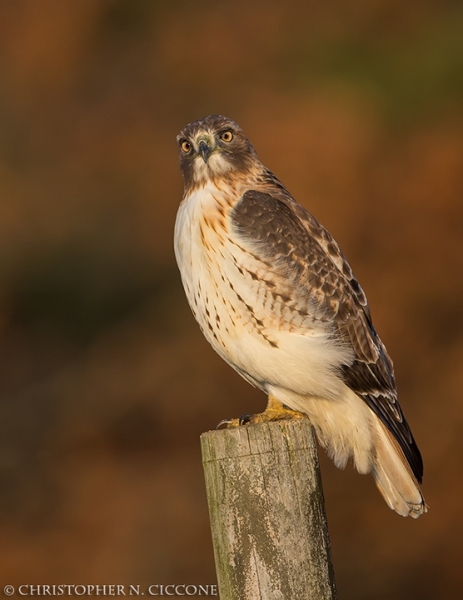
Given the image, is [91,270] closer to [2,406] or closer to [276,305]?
[2,406]

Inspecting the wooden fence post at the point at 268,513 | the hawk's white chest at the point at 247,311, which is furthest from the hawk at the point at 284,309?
the wooden fence post at the point at 268,513

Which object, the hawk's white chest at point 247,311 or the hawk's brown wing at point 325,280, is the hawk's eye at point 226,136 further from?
the hawk's white chest at point 247,311

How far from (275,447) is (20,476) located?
34.8 feet

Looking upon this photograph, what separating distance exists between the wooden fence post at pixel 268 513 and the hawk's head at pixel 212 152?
192 centimetres

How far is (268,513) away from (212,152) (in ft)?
7.57

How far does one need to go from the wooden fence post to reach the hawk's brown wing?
1373mm

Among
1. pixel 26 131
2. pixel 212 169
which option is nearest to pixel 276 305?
pixel 212 169

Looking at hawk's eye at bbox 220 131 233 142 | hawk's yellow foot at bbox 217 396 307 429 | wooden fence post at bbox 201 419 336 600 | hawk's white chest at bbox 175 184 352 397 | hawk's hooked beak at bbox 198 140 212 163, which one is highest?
hawk's eye at bbox 220 131 233 142

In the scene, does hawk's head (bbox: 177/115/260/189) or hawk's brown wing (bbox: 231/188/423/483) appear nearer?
hawk's brown wing (bbox: 231/188/423/483)

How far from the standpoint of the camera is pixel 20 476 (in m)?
13.6

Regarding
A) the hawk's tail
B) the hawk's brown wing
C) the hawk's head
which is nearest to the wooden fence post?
the hawk's brown wing

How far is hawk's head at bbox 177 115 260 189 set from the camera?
17.1 ft

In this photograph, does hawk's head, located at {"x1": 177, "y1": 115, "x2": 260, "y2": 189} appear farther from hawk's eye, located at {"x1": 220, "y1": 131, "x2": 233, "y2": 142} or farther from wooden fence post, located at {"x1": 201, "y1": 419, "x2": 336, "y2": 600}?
wooden fence post, located at {"x1": 201, "y1": 419, "x2": 336, "y2": 600}

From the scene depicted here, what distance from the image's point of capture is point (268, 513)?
3477 millimetres
